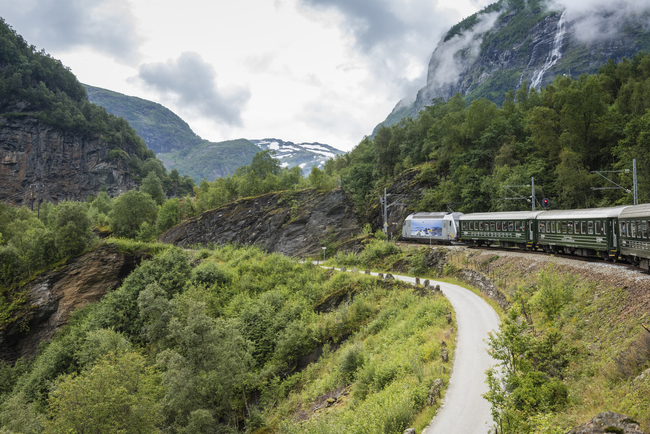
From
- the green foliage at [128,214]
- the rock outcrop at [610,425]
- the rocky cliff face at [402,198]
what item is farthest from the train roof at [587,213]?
the green foliage at [128,214]

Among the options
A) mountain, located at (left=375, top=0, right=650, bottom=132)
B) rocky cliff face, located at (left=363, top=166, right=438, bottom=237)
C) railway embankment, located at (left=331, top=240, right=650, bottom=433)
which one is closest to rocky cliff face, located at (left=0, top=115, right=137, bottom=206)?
rocky cliff face, located at (left=363, top=166, right=438, bottom=237)

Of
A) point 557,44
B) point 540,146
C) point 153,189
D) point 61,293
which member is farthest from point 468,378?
point 557,44

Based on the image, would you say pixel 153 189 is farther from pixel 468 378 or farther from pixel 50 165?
pixel 468 378

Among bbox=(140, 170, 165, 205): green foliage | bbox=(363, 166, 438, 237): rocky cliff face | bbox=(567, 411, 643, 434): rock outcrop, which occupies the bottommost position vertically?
bbox=(567, 411, 643, 434): rock outcrop

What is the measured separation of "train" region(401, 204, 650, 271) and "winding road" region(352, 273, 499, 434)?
821cm

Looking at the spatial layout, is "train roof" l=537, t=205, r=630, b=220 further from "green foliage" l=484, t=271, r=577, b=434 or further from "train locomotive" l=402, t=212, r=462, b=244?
"train locomotive" l=402, t=212, r=462, b=244

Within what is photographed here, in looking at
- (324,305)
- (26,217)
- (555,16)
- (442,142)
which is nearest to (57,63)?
(26,217)

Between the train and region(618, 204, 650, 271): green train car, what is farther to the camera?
the train

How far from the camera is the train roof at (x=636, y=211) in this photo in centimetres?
1804

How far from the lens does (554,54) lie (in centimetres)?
15925

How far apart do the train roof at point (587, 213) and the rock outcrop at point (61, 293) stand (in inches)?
1931

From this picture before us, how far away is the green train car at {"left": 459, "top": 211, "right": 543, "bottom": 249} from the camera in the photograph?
104 feet

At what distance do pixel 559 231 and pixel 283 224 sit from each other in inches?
1543

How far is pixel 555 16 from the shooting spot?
168m
